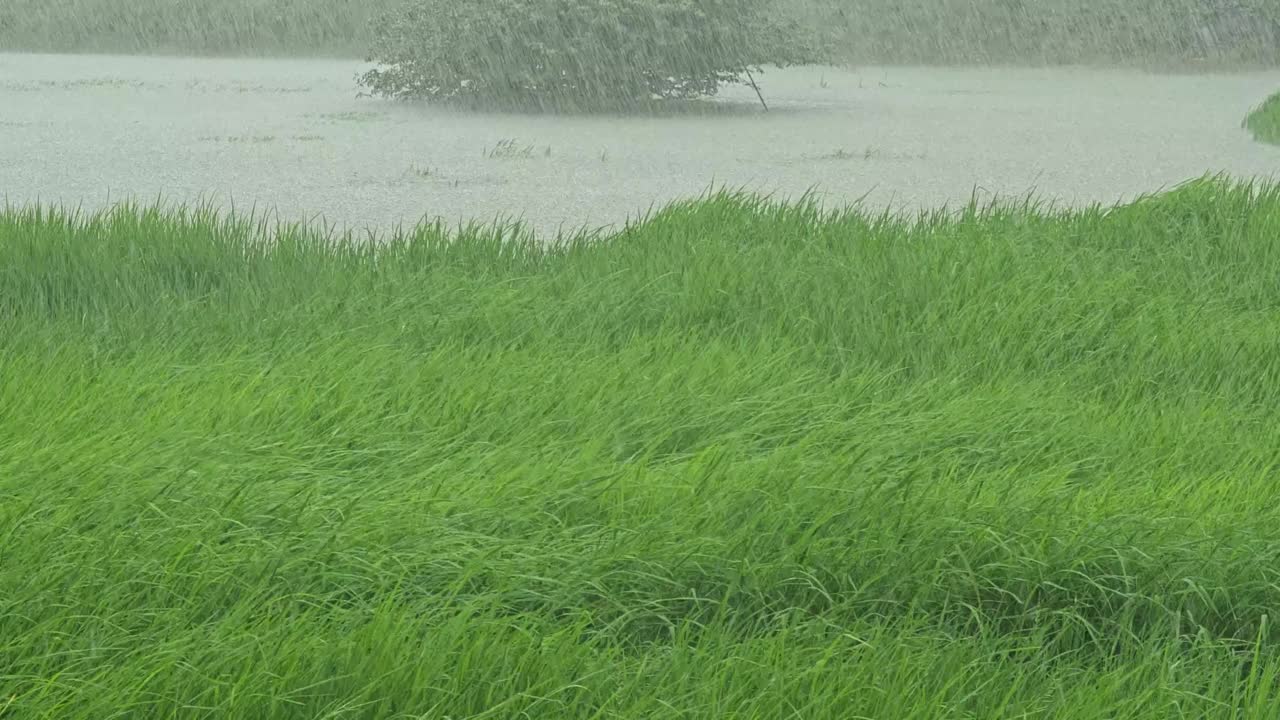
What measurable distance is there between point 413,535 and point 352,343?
97cm

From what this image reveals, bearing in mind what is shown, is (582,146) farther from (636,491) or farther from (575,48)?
(636,491)

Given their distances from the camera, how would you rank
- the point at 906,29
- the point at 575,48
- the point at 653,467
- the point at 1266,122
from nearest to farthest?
1. the point at 653,467
2. the point at 1266,122
3. the point at 575,48
4. the point at 906,29

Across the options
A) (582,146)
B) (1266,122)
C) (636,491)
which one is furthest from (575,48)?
(636,491)

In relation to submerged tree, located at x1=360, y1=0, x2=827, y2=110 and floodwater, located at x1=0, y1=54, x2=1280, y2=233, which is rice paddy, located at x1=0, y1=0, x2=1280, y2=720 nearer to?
floodwater, located at x1=0, y1=54, x2=1280, y2=233

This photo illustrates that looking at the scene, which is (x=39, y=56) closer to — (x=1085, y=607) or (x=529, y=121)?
(x=529, y=121)

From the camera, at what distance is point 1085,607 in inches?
67.4

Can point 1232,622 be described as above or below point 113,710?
below

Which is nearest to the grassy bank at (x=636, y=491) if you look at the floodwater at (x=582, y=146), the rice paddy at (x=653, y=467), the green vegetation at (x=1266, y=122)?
the rice paddy at (x=653, y=467)

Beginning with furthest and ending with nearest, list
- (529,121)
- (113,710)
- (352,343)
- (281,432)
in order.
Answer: (529,121) < (352,343) < (281,432) < (113,710)

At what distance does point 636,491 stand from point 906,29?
11.1 m

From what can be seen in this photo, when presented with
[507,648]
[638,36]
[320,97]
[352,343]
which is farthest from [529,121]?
[507,648]

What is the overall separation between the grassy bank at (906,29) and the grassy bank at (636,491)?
9.19m

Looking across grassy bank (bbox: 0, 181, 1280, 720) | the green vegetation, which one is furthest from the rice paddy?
the green vegetation

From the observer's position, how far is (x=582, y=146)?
652 cm
